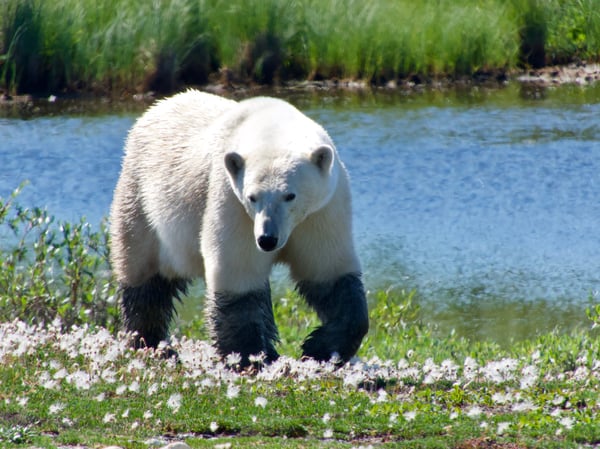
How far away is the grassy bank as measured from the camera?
68.9ft

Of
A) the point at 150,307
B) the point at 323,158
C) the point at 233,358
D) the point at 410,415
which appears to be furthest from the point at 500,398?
the point at 150,307

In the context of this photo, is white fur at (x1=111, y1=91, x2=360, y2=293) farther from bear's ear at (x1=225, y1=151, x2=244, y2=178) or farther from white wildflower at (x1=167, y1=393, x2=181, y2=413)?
white wildflower at (x1=167, y1=393, x2=181, y2=413)

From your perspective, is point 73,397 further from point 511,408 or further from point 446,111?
point 446,111

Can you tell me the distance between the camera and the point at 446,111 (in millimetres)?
18938

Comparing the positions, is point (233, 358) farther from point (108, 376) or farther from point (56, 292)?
point (56, 292)

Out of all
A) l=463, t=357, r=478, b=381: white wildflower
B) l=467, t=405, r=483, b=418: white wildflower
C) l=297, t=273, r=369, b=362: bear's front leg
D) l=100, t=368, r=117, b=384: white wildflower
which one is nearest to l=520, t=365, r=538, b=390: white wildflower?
l=463, t=357, r=478, b=381: white wildflower

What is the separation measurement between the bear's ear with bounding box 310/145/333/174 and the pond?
13.8ft

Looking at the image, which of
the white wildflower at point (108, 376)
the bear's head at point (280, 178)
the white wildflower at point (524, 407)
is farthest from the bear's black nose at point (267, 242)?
the white wildflower at point (524, 407)

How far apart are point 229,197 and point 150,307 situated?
1.78 meters

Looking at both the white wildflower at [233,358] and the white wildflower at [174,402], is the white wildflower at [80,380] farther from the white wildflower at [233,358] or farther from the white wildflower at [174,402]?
the white wildflower at [233,358]

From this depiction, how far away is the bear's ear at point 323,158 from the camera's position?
6.40 meters

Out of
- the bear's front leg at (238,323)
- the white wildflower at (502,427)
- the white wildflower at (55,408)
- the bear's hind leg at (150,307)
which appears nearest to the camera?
the white wildflower at (502,427)

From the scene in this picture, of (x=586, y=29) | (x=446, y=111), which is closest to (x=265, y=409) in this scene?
(x=446, y=111)

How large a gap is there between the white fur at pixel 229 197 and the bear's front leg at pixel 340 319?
83 mm
